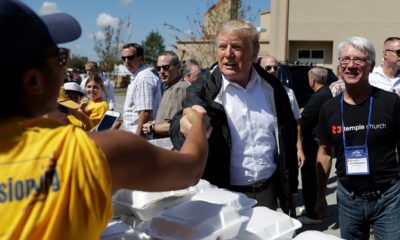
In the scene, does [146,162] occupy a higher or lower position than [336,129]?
higher

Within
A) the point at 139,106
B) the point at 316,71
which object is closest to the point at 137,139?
the point at 139,106

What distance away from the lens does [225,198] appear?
1.96 metres

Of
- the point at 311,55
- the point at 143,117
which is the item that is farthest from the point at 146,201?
the point at 311,55

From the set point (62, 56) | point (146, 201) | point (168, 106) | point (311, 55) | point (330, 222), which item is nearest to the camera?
point (62, 56)

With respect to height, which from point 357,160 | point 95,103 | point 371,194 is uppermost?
point 95,103

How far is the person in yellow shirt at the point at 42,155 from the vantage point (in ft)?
3.24

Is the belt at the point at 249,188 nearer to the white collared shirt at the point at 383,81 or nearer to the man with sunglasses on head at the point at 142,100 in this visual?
the man with sunglasses on head at the point at 142,100

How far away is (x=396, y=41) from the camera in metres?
4.68

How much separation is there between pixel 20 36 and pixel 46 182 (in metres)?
0.36

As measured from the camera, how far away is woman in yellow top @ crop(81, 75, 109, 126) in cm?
563

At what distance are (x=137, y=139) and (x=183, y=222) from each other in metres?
0.65

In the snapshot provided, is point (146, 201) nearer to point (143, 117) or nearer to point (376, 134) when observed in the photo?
point (376, 134)

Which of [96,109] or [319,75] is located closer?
[96,109]

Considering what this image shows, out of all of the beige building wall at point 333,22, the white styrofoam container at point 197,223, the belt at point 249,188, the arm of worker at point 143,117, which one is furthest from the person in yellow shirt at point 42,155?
the beige building wall at point 333,22
